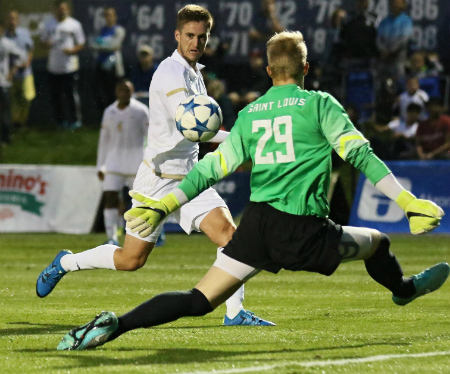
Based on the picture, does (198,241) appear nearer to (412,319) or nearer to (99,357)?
(412,319)

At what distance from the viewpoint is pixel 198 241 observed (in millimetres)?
16766

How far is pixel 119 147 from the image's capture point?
15.7m

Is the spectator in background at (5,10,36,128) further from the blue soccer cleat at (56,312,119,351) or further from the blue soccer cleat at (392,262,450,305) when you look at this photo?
the blue soccer cleat at (392,262,450,305)

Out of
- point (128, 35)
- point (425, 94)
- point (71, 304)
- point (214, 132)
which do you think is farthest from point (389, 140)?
point (214, 132)

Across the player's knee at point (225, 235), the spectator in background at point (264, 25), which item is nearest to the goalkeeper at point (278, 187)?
the player's knee at point (225, 235)

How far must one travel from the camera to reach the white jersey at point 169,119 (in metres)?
7.92

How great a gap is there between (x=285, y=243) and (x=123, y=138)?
32.6 feet

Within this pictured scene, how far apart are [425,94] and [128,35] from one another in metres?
6.47

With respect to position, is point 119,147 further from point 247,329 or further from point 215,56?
point 247,329

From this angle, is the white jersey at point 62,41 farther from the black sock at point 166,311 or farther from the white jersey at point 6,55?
the black sock at point 166,311

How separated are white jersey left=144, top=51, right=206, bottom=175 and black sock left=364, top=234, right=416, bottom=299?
1.99 meters

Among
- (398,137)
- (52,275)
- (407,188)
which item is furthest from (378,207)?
(52,275)

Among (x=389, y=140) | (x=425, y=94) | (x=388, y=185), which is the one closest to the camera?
(x=388, y=185)

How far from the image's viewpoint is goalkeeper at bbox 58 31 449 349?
20.0ft
